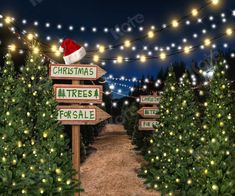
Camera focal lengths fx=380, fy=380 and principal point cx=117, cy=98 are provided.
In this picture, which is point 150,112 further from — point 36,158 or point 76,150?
point 36,158

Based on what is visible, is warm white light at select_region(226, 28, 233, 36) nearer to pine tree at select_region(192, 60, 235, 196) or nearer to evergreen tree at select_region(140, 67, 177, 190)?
pine tree at select_region(192, 60, 235, 196)

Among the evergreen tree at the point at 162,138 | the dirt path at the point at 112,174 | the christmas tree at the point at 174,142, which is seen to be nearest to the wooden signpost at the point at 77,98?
the christmas tree at the point at 174,142

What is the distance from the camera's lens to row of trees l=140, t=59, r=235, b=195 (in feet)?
26.8

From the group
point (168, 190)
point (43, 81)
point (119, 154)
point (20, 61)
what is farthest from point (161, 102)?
point (20, 61)

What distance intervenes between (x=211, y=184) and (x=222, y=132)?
45.1 inches

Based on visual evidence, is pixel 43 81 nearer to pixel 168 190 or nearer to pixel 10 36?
pixel 168 190

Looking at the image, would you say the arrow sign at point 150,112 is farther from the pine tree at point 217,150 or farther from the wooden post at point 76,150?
the wooden post at point 76,150

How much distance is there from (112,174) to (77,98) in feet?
25.2

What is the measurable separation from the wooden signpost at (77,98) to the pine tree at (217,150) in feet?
7.64

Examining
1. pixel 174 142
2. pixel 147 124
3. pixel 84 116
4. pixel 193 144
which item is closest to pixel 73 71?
pixel 84 116

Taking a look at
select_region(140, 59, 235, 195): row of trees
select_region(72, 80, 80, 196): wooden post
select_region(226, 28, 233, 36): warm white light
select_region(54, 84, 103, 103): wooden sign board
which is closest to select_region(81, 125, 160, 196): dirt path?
select_region(140, 59, 235, 195): row of trees

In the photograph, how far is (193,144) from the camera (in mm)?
11398

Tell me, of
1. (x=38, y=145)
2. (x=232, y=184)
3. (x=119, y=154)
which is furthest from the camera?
(x=119, y=154)

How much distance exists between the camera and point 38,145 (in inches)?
343
